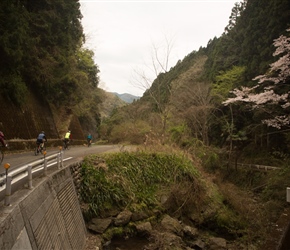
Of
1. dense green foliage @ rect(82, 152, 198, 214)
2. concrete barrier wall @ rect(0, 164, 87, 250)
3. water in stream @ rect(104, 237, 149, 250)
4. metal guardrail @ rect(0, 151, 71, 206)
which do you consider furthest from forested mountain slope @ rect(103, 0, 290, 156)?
metal guardrail @ rect(0, 151, 71, 206)

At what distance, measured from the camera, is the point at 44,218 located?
491 centimetres

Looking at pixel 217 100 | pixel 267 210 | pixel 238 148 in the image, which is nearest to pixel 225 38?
pixel 217 100

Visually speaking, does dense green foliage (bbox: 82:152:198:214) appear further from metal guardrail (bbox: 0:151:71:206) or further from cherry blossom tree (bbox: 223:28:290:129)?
cherry blossom tree (bbox: 223:28:290:129)

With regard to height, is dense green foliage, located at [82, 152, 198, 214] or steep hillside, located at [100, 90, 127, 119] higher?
steep hillside, located at [100, 90, 127, 119]

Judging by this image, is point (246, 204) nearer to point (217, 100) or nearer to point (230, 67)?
point (217, 100)

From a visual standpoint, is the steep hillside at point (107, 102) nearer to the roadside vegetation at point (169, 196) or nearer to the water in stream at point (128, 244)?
the roadside vegetation at point (169, 196)

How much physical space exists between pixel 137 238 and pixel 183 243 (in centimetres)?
186

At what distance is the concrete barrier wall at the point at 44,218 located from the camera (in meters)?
3.43

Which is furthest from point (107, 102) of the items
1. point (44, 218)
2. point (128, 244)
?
point (44, 218)

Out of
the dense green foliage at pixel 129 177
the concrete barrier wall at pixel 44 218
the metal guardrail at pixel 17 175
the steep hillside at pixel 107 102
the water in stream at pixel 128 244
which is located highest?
the steep hillside at pixel 107 102

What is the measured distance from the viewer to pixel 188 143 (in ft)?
60.9

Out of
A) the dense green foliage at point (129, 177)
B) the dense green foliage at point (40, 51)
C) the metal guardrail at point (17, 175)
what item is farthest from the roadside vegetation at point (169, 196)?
the dense green foliage at point (40, 51)

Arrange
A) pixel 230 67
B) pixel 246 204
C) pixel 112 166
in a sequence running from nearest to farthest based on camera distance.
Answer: pixel 112 166
pixel 246 204
pixel 230 67

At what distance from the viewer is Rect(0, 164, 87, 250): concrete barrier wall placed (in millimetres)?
3429
